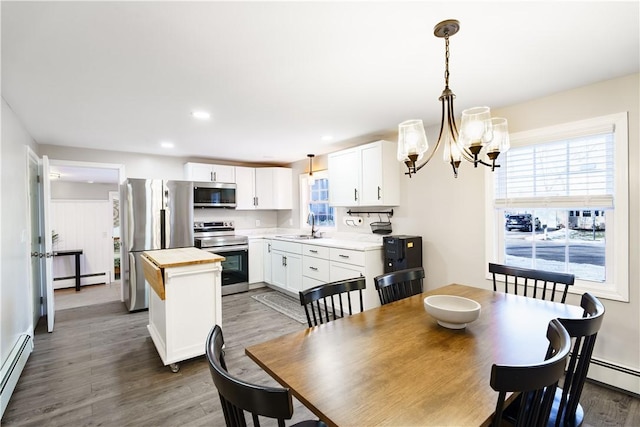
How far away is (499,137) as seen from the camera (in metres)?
1.76

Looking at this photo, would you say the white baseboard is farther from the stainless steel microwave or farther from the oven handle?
the stainless steel microwave

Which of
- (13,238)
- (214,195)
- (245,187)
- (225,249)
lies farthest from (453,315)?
(245,187)

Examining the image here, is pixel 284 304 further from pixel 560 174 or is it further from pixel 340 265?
pixel 560 174

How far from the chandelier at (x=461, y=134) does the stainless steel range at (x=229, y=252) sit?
3850 mm

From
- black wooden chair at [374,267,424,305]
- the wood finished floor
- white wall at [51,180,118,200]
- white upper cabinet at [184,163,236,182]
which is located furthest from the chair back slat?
white wall at [51,180,118,200]

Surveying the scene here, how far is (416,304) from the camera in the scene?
6.48 ft

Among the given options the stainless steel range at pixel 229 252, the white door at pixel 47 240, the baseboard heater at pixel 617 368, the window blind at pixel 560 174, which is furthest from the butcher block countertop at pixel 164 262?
the baseboard heater at pixel 617 368

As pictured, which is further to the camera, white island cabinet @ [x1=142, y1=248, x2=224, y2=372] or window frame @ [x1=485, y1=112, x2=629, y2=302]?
white island cabinet @ [x1=142, y1=248, x2=224, y2=372]

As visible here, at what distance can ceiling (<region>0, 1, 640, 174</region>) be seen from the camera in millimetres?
1536

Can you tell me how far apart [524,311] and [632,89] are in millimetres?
1908

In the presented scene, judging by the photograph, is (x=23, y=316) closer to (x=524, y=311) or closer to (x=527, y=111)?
(x=524, y=311)

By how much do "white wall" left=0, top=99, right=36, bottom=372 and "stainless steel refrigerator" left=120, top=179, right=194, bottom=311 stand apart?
1.13 meters

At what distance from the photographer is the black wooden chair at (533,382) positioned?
807 mm

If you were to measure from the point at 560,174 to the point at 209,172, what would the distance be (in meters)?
4.84
